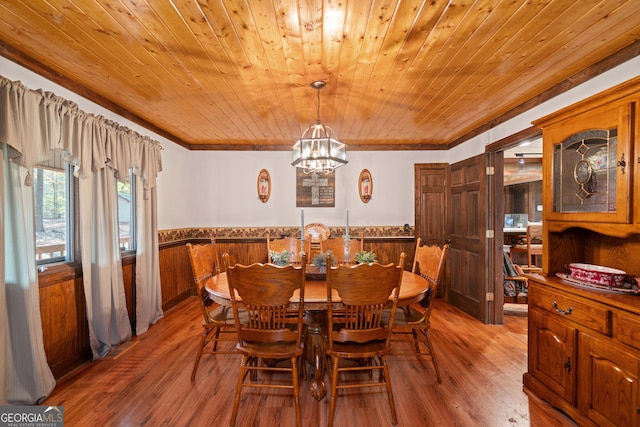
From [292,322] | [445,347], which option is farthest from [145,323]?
[445,347]

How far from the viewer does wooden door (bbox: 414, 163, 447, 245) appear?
4.48 metres

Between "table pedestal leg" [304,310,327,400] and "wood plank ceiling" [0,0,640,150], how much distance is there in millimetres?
1881

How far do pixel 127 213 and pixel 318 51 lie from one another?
8.96ft

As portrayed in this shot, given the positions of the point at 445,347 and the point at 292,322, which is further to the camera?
the point at 445,347

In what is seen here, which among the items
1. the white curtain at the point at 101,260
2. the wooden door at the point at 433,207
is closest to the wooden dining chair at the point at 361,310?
the white curtain at the point at 101,260

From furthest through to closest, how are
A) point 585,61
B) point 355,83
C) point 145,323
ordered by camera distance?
point 145,323
point 355,83
point 585,61

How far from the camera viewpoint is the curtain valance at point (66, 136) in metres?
1.81

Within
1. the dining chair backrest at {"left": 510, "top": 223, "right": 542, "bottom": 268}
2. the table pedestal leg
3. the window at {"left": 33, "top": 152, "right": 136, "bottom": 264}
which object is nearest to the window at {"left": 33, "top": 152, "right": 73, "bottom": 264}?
the window at {"left": 33, "top": 152, "right": 136, "bottom": 264}

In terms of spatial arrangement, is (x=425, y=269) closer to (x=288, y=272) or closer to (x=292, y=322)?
(x=292, y=322)

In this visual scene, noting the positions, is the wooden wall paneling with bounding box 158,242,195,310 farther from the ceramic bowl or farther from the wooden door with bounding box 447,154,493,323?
the ceramic bowl

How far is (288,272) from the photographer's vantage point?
5.50ft

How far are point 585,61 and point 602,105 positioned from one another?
64cm

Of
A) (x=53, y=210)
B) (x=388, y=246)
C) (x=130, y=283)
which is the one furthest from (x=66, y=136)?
(x=388, y=246)

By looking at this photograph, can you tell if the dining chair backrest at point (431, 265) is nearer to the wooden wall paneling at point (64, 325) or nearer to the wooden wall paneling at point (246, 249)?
the wooden wall paneling at point (246, 249)
